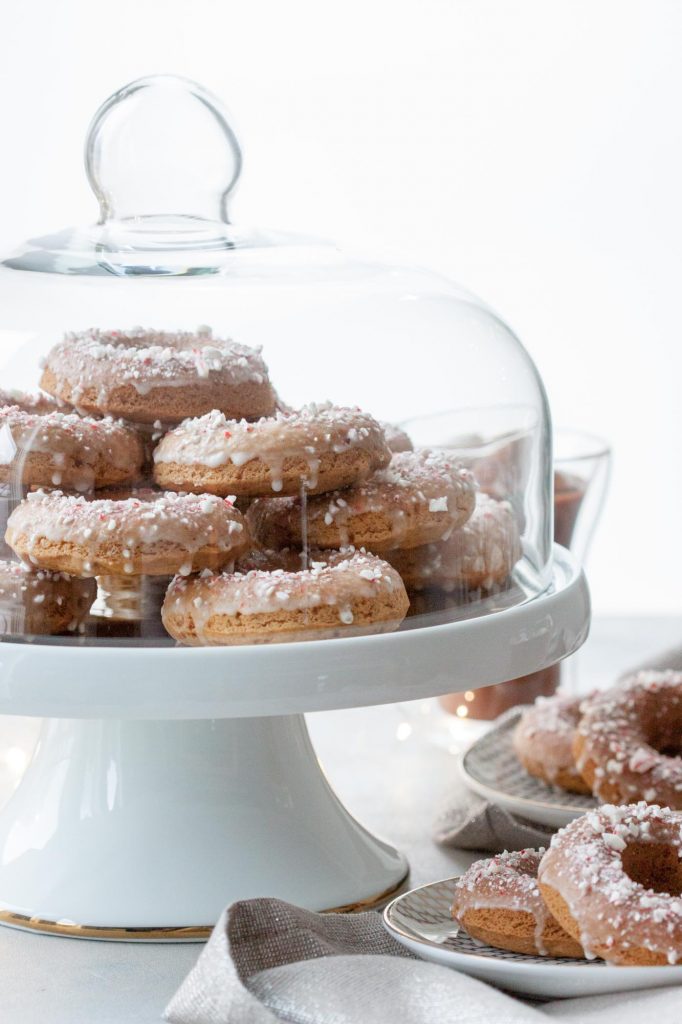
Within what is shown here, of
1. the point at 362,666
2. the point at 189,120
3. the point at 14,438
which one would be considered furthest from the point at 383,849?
the point at 189,120

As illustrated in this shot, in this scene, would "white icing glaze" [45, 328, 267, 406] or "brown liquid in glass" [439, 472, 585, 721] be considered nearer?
"white icing glaze" [45, 328, 267, 406]

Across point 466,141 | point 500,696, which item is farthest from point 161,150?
point 466,141

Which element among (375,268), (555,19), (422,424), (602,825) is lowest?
(602,825)

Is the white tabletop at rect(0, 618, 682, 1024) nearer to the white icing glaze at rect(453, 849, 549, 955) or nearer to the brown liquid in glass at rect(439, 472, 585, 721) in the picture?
the brown liquid in glass at rect(439, 472, 585, 721)

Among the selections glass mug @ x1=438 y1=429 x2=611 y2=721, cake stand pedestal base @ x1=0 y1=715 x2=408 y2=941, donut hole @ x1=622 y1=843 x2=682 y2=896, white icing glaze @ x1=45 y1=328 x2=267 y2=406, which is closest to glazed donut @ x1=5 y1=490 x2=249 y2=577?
white icing glaze @ x1=45 y1=328 x2=267 y2=406

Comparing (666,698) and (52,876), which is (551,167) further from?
(52,876)

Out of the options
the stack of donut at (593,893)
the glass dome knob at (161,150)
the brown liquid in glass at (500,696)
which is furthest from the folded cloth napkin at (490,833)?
the glass dome knob at (161,150)
